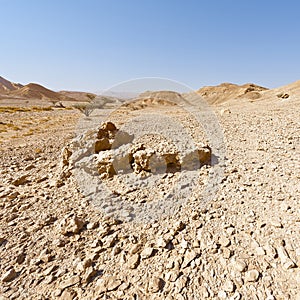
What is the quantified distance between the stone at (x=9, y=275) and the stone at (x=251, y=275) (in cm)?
243

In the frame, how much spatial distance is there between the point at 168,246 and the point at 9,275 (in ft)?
5.92

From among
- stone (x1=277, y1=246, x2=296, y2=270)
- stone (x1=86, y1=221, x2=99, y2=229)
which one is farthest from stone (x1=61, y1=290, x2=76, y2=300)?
stone (x1=277, y1=246, x2=296, y2=270)

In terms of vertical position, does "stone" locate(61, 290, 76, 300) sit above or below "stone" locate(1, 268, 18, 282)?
above

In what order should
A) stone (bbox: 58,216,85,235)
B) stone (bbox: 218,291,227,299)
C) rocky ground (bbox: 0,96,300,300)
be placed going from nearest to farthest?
1. stone (bbox: 218,291,227,299)
2. rocky ground (bbox: 0,96,300,300)
3. stone (bbox: 58,216,85,235)

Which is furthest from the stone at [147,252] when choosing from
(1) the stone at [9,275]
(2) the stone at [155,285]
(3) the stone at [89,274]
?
(1) the stone at [9,275]

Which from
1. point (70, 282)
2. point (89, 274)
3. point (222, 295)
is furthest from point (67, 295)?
point (222, 295)

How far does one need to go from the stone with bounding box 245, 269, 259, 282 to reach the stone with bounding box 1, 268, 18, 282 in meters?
2.43

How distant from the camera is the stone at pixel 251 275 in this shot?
5.73ft

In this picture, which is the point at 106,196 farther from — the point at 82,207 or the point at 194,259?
the point at 194,259

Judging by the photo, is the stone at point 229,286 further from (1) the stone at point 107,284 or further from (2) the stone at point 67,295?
(2) the stone at point 67,295

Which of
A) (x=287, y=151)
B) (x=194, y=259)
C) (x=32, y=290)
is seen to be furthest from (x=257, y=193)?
(x=32, y=290)

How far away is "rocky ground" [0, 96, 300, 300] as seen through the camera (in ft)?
5.96

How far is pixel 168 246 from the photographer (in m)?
2.25

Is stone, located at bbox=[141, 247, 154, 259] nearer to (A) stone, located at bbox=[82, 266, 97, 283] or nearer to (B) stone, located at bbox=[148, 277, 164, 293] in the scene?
(B) stone, located at bbox=[148, 277, 164, 293]
